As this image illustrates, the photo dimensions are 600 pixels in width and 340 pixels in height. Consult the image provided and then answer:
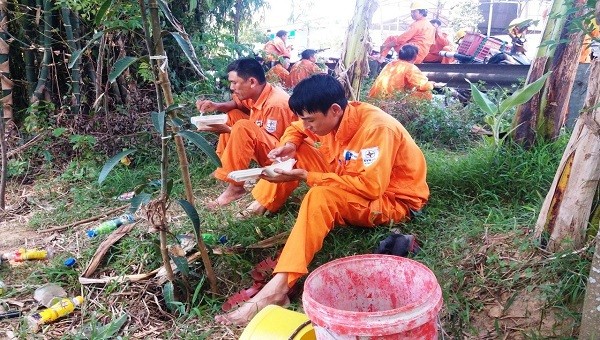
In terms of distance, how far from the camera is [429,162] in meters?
3.55

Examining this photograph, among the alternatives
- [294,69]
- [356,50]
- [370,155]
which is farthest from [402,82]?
[370,155]

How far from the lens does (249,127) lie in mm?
3436

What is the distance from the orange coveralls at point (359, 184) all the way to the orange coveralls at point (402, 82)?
2954 millimetres

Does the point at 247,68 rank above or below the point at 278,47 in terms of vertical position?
above

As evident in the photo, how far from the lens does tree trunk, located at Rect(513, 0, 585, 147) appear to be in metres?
3.06

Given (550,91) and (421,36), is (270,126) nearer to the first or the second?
(550,91)

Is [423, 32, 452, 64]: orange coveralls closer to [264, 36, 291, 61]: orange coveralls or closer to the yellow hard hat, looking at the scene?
the yellow hard hat

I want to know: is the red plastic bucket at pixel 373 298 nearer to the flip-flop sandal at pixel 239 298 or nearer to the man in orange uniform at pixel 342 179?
the man in orange uniform at pixel 342 179

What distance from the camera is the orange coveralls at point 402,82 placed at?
5.63 m

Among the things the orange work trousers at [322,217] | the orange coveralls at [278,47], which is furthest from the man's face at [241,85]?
the orange coveralls at [278,47]

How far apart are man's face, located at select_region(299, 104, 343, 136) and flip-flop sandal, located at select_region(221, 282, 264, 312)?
2.74 feet

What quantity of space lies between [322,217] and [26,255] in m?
1.76

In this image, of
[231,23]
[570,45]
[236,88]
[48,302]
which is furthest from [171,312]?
[231,23]

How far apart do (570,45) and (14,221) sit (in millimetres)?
3769
